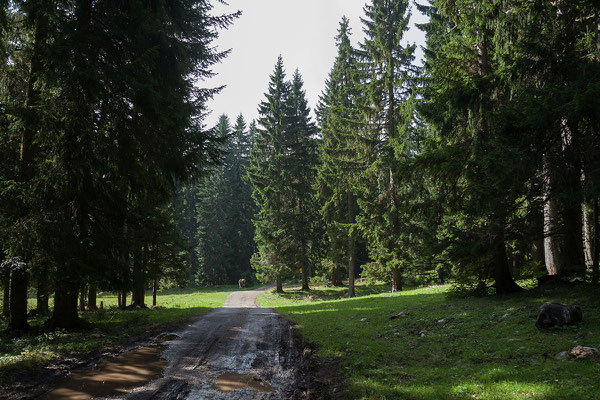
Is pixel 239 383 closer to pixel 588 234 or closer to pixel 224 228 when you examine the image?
pixel 588 234

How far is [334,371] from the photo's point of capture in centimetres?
657

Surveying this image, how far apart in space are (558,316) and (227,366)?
23.6ft

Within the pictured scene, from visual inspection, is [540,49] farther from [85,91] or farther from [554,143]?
[85,91]

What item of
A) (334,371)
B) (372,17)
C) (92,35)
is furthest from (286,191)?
(334,371)

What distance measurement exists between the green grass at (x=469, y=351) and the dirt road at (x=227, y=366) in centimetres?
110

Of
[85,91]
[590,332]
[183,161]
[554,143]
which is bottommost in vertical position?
[590,332]

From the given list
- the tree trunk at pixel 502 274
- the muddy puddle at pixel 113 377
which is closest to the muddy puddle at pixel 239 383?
the muddy puddle at pixel 113 377

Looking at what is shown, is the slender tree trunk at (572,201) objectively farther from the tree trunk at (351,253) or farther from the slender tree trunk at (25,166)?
the tree trunk at (351,253)

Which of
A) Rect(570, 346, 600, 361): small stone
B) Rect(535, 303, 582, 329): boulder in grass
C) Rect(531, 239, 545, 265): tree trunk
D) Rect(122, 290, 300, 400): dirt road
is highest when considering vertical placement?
Rect(531, 239, 545, 265): tree trunk

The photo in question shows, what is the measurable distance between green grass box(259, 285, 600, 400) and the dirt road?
110cm

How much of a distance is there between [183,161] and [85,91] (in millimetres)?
3422

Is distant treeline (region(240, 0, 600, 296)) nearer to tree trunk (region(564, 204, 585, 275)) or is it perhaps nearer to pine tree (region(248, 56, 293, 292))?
tree trunk (region(564, 204, 585, 275))

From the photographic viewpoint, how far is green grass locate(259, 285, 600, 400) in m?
4.76

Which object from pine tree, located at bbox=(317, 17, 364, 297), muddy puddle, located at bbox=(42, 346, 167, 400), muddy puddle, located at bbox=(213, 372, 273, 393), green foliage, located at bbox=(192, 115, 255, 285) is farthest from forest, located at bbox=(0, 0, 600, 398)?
green foliage, located at bbox=(192, 115, 255, 285)
